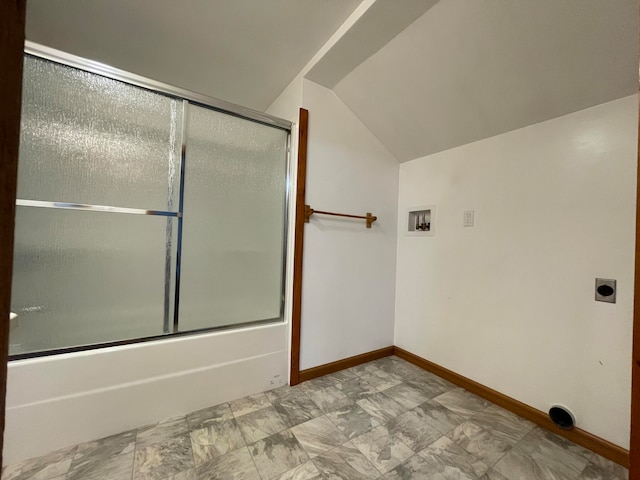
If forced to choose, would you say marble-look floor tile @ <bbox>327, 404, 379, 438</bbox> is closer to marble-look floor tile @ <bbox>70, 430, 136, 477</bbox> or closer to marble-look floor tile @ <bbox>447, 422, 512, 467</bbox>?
Answer: marble-look floor tile @ <bbox>447, 422, 512, 467</bbox>

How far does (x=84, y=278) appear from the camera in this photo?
4.27 feet

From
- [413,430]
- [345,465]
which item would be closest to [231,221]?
[345,465]

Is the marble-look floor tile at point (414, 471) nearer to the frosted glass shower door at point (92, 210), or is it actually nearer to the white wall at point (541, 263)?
the white wall at point (541, 263)

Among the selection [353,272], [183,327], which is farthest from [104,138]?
[353,272]

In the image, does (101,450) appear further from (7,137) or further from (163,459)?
(7,137)

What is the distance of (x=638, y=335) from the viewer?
586mm

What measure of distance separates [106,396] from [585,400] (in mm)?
2423

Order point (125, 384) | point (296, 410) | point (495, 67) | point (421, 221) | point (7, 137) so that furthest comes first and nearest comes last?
point (421, 221)
point (296, 410)
point (495, 67)
point (125, 384)
point (7, 137)

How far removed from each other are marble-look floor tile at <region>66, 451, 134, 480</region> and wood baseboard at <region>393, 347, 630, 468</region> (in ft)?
6.25

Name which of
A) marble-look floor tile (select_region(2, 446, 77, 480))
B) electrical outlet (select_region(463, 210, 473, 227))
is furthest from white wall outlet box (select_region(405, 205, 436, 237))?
marble-look floor tile (select_region(2, 446, 77, 480))

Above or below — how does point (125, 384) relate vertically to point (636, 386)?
below

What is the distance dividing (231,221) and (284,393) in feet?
3.96

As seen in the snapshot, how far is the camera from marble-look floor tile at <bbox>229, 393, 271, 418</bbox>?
56.9 inches

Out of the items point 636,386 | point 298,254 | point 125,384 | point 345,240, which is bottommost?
point 125,384
